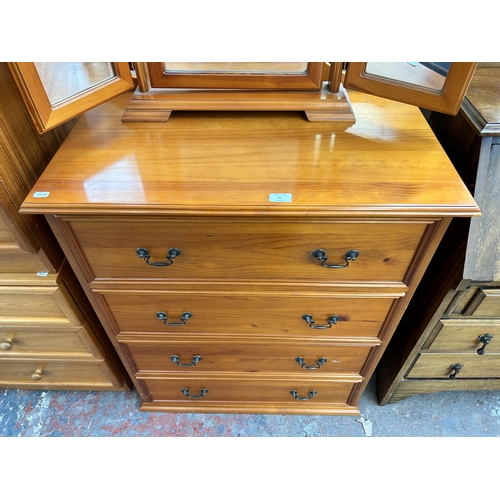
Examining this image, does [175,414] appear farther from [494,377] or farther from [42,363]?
[494,377]

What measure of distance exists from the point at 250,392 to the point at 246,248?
0.69 meters

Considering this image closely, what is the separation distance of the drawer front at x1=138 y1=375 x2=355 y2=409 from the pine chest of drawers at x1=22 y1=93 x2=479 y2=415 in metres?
0.20

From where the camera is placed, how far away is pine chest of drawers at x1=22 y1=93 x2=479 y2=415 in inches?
26.7

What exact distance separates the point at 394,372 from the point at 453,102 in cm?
84

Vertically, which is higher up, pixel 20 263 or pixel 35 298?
pixel 20 263

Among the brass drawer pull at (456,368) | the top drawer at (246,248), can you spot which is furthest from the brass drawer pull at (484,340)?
the top drawer at (246,248)

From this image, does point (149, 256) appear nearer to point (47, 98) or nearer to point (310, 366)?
point (47, 98)

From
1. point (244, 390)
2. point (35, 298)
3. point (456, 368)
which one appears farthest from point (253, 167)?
point (456, 368)

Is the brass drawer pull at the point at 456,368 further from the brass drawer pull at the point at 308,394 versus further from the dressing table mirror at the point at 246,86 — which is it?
the dressing table mirror at the point at 246,86

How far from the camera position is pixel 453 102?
721 millimetres

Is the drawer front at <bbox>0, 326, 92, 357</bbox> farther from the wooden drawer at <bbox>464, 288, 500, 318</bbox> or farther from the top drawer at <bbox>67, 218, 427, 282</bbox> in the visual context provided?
the wooden drawer at <bbox>464, 288, 500, 318</bbox>

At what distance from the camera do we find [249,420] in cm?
132

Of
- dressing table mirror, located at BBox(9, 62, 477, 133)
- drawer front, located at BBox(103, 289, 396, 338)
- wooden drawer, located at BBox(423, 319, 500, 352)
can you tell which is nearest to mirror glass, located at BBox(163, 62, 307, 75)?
dressing table mirror, located at BBox(9, 62, 477, 133)

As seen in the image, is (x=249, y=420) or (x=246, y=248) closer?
(x=246, y=248)
